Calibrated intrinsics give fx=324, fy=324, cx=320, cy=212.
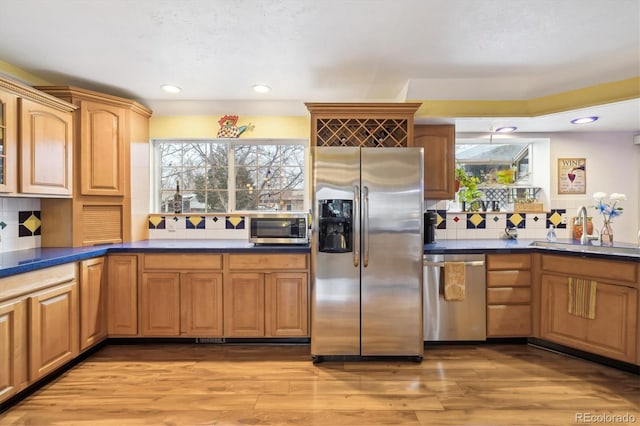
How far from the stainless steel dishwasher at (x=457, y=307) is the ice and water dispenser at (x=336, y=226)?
33.7 inches

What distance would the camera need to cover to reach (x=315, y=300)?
2635 mm

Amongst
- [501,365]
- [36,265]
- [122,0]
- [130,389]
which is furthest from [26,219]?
[501,365]

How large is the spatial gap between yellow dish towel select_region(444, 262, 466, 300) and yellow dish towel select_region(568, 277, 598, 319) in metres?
0.84

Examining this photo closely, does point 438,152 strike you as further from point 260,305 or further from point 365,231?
point 260,305

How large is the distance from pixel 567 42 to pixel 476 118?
92 centimetres

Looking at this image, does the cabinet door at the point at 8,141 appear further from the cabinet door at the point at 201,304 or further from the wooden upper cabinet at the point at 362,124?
the wooden upper cabinet at the point at 362,124

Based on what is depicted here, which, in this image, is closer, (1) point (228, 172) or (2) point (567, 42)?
(2) point (567, 42)

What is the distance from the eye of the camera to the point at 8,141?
230cm

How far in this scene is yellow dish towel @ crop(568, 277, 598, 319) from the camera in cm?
256

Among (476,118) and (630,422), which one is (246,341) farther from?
(476,118)

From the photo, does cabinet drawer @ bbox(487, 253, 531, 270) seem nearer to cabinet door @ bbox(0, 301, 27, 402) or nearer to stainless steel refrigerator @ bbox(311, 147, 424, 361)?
stainless steel refrigerator @ bbox(311, 147, 424, 361)

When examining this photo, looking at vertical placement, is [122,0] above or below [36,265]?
above

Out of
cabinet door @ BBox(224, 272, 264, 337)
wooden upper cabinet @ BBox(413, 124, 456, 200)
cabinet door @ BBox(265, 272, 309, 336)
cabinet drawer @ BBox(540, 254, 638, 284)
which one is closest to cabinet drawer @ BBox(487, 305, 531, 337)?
cabinet drawer @ BBox(540, 254, 638, 284)

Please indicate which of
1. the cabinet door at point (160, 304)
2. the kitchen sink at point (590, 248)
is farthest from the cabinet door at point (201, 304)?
the kitchen sink at point (590, 248)
